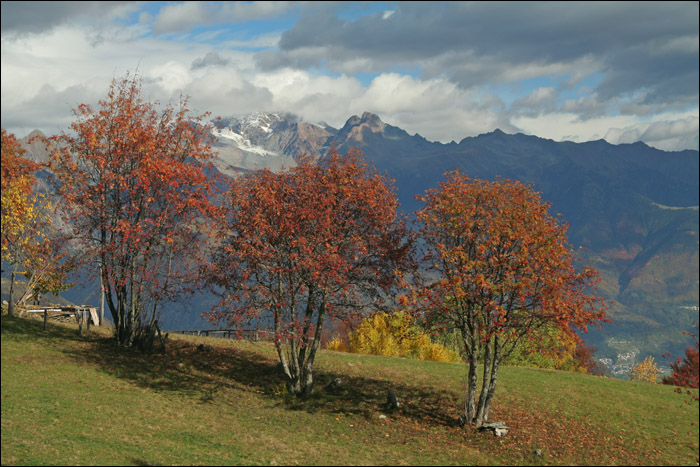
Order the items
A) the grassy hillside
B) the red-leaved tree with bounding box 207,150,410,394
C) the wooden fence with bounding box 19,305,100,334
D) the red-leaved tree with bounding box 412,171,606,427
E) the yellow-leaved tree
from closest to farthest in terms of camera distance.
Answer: the grassy hillside
the red-leaved tree with bounding box 412,171,606,427
the red-leaved tree with bounding box 207,150,410,394
the wooden fence with bounding box 19,305,100,334
the yellow-leaved tree

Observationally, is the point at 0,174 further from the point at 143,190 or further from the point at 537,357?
the point at 537,357

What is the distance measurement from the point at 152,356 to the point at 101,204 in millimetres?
9791

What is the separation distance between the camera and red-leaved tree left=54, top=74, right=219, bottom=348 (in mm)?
34281

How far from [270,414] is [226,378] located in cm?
638

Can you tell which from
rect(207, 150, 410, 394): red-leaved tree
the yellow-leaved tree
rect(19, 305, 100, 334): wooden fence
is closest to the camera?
rect(207, 150, 410, 394): red-leaved tree

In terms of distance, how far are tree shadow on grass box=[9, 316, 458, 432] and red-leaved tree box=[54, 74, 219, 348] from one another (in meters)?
2.63

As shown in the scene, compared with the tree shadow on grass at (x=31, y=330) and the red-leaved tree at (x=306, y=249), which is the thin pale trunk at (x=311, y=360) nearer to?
the red-leaved tree at (x=306, y=249)

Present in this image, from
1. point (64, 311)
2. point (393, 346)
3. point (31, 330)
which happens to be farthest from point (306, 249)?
point (393, 346)

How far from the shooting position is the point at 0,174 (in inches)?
1066

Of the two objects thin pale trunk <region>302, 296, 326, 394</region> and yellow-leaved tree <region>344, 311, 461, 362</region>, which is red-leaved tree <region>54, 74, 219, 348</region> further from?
yellow-leaved tree <region>344, 311, 461, 362</region>

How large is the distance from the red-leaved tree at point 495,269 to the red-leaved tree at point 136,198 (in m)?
14.3

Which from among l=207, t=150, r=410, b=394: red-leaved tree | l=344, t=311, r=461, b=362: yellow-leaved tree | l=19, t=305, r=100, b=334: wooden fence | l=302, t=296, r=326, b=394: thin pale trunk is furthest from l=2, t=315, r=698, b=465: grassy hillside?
l=344, t=311, r=461, b=362: yellow-leaved tree

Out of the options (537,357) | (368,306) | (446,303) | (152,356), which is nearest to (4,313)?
(152,356)

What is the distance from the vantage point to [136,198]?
35.2 meters
